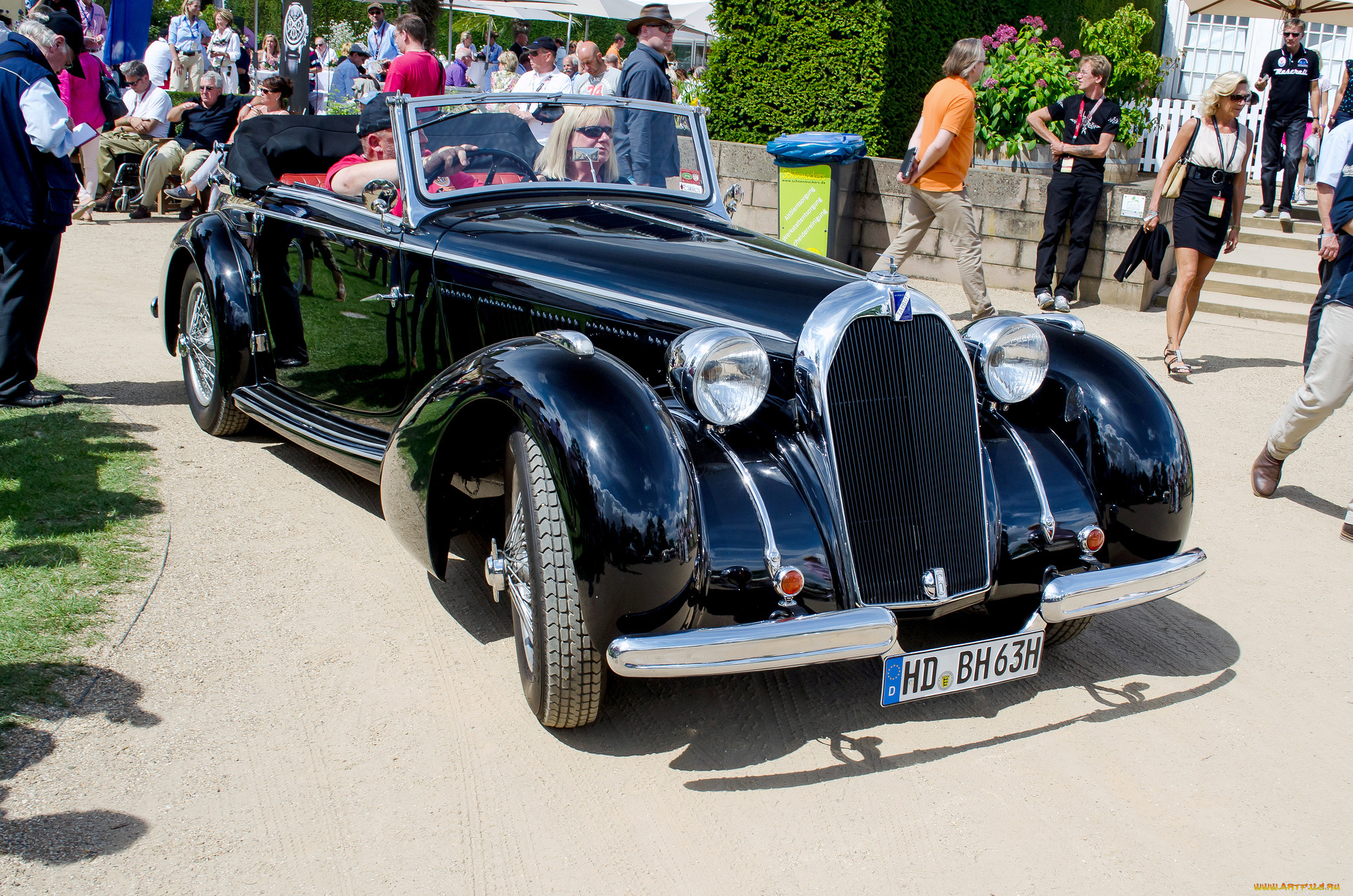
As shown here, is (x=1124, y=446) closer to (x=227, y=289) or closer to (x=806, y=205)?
(x=227, y=289)

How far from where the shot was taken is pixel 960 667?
9.27 feet

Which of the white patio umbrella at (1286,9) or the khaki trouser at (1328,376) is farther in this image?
the white patio umbrella at (1286,9)

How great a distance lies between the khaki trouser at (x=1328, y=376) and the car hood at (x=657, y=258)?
98.8 inches

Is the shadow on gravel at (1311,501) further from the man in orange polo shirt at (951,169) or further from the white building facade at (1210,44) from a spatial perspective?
the white building facade at (1210,44)

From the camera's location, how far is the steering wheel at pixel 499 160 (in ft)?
13.8

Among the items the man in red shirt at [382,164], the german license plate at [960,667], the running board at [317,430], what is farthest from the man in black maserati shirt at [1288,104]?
the running board at [317,430]

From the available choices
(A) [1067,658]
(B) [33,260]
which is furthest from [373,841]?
(B) [33,260]

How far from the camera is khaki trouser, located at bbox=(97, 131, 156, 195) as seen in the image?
1229cm

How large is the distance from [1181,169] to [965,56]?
1.60m

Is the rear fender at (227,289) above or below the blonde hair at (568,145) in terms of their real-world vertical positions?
below

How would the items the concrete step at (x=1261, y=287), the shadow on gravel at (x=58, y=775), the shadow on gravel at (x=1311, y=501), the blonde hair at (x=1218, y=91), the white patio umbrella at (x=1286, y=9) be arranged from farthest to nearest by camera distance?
the white patio umbrella at (x=1286, y=9)
the concrete step at (x=1261, y=287)
the blonde hair at (x=1218, y=91)
the shadow on gravel at (x=1311, y=501)
the shadow on gravel at (x=58, y=775)

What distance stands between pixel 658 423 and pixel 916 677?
3.05 ft

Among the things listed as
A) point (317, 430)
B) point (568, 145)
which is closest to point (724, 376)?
point (568, 145)

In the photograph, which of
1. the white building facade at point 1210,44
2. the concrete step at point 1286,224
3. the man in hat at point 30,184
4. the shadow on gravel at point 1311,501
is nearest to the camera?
the shadow on gravel at point 1311,501
